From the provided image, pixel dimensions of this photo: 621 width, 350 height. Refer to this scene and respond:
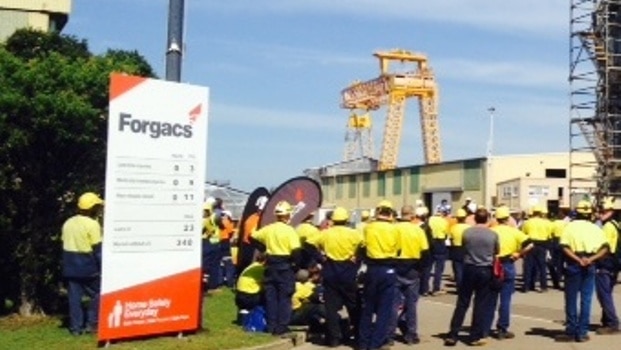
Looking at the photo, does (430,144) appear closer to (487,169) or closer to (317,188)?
(487,169)

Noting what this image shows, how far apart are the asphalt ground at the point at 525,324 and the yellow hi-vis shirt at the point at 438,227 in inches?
48.7

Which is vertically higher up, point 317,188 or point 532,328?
point 317,188

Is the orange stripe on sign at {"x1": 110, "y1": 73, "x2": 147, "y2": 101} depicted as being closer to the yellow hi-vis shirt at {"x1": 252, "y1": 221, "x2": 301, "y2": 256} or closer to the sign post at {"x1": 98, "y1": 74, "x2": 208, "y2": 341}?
the sign post at {"x1": 98, "y1": 74, "x2": 208, "y2": 341}

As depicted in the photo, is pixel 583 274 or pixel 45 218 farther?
pixel 45 218

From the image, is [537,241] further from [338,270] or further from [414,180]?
[414,180]

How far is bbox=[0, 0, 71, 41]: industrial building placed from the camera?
2100 cm

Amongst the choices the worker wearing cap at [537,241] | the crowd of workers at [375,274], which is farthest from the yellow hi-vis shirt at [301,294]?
the worker wearing cap at [537,241]

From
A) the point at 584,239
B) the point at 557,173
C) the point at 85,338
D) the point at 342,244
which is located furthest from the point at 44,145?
the point at 557,173

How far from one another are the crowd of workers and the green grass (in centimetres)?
39

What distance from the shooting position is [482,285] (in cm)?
1227

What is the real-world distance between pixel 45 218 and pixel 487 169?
119ft

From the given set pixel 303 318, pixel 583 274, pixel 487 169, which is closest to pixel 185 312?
pixel 303 318

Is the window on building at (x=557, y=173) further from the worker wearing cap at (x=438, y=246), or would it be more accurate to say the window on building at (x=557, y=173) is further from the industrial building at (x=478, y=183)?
the worker wearing cap at (x=438, y=246)

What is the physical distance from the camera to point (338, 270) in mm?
12203
